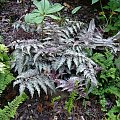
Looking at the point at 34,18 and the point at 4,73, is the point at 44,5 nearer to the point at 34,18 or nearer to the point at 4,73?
the point at 34,18

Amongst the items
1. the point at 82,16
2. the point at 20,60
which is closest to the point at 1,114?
the point at 20,60

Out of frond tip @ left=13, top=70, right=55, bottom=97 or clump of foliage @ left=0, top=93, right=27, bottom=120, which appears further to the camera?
frond tip @ left=13, top=70, right=55, bottom=97

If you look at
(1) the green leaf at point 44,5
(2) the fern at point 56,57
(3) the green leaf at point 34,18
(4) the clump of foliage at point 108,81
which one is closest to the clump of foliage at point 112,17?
(2) the fern at point 56,57

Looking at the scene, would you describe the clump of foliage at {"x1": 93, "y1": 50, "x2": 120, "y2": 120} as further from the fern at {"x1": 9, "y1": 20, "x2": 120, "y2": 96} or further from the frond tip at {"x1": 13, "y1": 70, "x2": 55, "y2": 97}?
the frond tip at {"x1": 13, "y1": 70, "x2": 55, "y2": 97}

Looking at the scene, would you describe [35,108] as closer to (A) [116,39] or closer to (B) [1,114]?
(B) [1,114]

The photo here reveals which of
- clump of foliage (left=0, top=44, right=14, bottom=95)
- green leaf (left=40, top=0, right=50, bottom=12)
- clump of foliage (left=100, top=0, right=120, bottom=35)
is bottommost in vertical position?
clump of foliage (left=0, top=44, right=14, bottom=95)

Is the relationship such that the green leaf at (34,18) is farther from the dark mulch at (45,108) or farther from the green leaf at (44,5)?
the dark mulch at (45,108)

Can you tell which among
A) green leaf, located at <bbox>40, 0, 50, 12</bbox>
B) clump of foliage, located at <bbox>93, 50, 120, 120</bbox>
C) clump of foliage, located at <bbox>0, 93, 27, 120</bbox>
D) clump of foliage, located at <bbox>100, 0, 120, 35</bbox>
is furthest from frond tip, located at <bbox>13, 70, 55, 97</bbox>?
clump of foliage, located at <bbox>100, 0, 120, 35</bbox>

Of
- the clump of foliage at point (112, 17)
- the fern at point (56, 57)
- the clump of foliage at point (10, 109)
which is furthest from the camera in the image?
the clump of foliage at point (112, 17)
